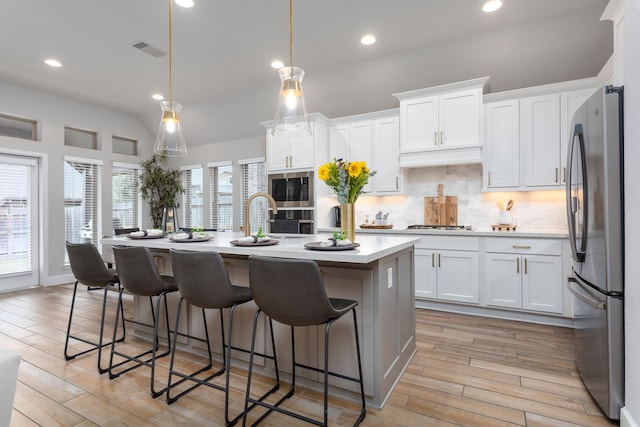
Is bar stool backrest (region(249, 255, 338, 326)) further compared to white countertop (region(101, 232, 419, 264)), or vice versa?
white countertop (region(101, 232, 419, 264))

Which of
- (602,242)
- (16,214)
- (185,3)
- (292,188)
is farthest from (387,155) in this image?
(16,214)

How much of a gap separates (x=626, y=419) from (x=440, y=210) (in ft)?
10.1

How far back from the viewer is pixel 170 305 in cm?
303

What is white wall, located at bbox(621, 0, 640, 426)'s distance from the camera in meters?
1.69

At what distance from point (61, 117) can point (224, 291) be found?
5.78m

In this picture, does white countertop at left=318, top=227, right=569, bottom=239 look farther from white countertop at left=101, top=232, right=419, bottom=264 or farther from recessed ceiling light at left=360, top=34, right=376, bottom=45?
recessed ceiling light at left=360, top=34, right=376, bottom=45

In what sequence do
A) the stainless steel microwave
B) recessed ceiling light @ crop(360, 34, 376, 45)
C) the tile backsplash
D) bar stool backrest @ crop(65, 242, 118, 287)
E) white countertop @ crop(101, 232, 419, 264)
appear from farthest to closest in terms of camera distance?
the stainless steel microwave → the tile backsplash → recessed ceiling light @ crop(360, 34, 376, 45) → bar stool backrest @ crop(65, 242, 118, 287) → white countertop @ crop(101, 232, 419, 264)

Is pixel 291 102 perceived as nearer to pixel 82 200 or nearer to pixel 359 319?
pixel 359 319

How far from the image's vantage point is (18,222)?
542 centimetres

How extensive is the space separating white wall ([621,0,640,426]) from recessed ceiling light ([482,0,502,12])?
1.49 metres

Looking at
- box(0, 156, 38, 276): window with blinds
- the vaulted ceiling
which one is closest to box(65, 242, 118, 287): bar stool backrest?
the vaulted ceiling

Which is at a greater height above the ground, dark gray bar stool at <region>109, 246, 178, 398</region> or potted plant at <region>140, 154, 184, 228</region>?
potted plant at <region>140, 154, 184, 228</region>

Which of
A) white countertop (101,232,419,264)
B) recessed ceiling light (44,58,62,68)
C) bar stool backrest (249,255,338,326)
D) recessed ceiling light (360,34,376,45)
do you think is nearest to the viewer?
bar stool backrest (249,255,338,326)

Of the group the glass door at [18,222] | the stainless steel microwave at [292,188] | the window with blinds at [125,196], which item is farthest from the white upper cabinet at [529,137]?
the glass door at [18,222]
